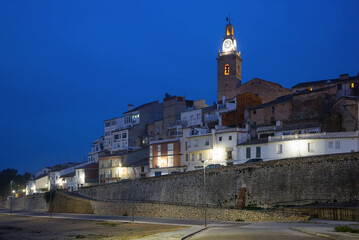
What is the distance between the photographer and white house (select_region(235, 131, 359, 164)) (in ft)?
153

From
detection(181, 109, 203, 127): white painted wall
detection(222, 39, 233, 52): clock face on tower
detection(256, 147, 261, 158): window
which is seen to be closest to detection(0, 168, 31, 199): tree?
detection(181, 109, 203, 127): white painted wall

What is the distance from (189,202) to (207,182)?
3622 mm

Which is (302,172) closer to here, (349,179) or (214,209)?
(349,179)

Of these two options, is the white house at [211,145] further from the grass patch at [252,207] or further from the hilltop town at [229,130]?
the grass patch at [252,207]

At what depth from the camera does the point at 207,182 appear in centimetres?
4841

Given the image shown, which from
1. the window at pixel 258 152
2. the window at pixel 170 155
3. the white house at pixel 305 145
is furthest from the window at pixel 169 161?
the window at pixel 258 152

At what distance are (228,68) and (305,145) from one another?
1786 inches

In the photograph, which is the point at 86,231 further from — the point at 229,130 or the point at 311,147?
the point at 229,130

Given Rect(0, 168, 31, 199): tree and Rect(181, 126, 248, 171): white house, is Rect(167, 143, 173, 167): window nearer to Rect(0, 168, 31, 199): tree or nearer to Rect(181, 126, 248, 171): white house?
Rect(181, 126, 248, 171): white house

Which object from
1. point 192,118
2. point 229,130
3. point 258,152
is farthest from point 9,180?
point 258,152

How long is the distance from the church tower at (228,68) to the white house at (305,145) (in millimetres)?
36849

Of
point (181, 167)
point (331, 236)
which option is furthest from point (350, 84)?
point (331, 236)

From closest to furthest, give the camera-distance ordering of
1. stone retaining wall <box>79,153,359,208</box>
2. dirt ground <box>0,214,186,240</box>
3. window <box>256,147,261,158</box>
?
dirt ground <box>0,214,186,240</box>
stone retaining wall <box>79,153,359,208</box>
window <box>256,147,261,158</box>

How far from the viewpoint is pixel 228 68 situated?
299ft
